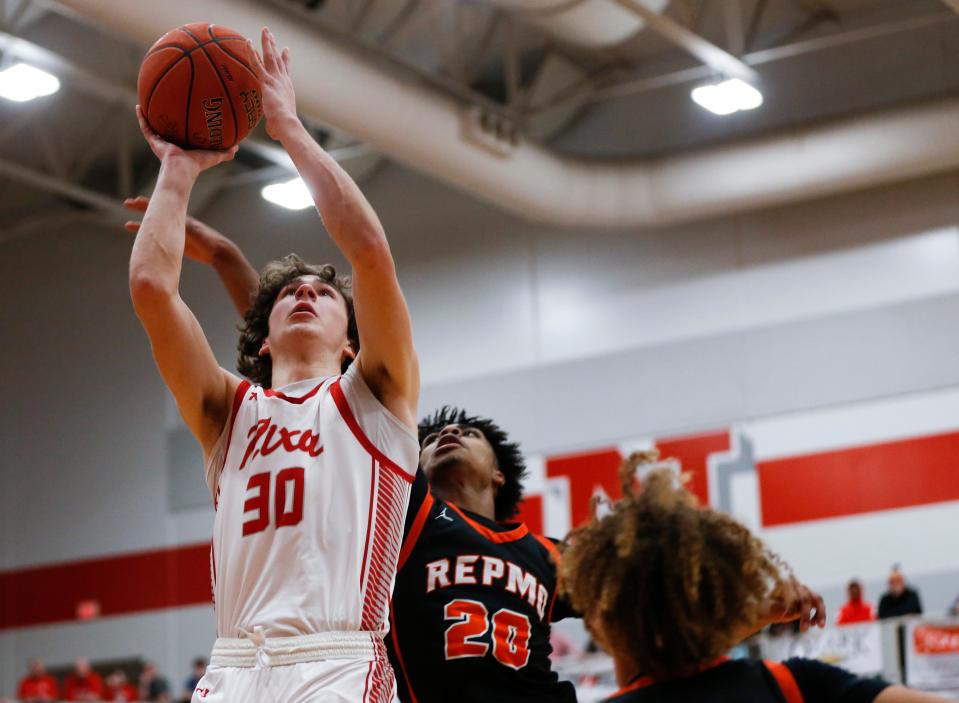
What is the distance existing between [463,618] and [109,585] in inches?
648

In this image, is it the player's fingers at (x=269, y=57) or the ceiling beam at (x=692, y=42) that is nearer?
the player's fingers at (x=269, y=57)

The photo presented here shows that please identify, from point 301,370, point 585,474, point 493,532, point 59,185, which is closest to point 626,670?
point 301,370

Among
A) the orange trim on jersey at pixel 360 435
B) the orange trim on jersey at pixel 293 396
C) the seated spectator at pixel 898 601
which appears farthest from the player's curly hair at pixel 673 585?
the seated spectator at pixel 898 601

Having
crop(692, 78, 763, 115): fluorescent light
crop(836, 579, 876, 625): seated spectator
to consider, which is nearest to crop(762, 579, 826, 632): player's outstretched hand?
crop(836, 579, 876, 625): seated spectator

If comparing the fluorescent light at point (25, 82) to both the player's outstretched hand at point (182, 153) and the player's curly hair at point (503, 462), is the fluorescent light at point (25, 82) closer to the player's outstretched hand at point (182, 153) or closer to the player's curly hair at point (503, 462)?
the player's curly hair at point (503, 462)

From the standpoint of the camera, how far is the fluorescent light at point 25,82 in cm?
1347

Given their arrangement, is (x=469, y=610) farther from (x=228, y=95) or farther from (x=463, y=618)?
(x=228, y=95)

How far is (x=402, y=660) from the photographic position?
452 centimetres

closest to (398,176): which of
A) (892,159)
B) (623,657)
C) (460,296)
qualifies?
(460,296)

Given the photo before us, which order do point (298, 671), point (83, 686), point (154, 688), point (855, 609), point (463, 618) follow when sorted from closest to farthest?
point (298, 671)
point (463, 618)
point (855, 609)
point (154, 688)
point (83, 686)

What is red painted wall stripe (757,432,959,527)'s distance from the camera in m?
14.8

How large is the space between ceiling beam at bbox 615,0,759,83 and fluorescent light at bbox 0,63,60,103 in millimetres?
5454

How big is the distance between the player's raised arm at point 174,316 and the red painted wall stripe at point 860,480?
12.3 metres

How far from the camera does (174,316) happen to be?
3662 mm
